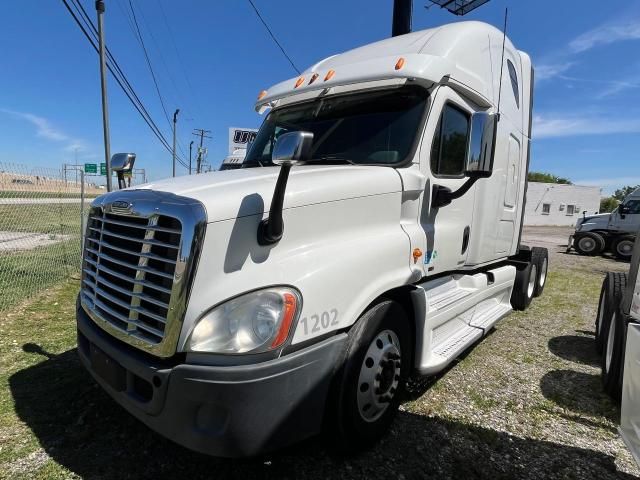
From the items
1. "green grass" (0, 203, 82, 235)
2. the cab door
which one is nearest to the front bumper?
the cab door

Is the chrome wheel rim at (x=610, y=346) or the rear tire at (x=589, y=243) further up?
the chrome wheel rim at (x=610, y=346)

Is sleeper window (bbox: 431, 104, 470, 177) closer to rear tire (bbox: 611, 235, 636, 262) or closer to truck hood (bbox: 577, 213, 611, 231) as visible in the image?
rear tire (bbox: 611, 235, 636, 262)

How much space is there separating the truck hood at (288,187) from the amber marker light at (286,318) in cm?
49

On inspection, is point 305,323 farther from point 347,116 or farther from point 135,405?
point 347,116

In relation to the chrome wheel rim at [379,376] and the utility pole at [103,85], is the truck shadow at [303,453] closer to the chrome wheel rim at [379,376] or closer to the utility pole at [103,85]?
the chrome wheel rim at [379,376]

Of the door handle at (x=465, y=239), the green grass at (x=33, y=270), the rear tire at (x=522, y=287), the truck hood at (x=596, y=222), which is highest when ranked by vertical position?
the door handle at (x=465, y=239)

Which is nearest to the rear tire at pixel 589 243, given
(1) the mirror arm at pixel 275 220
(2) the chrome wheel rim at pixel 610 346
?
(2) the chrome wheel rim at pixel 610 346

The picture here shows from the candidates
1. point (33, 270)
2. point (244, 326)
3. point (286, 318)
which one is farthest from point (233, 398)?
point (33, 270)

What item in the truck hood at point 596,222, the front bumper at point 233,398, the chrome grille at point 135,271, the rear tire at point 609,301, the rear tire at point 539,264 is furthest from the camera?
the truck hood at point 596,222

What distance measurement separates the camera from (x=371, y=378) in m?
2.64

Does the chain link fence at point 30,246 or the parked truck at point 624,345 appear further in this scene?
the chain link fence at point 30,246

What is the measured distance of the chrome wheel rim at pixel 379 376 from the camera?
8.58ft

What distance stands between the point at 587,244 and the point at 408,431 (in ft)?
60.2

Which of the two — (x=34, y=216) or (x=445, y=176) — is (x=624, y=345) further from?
(x=34, y=216)
